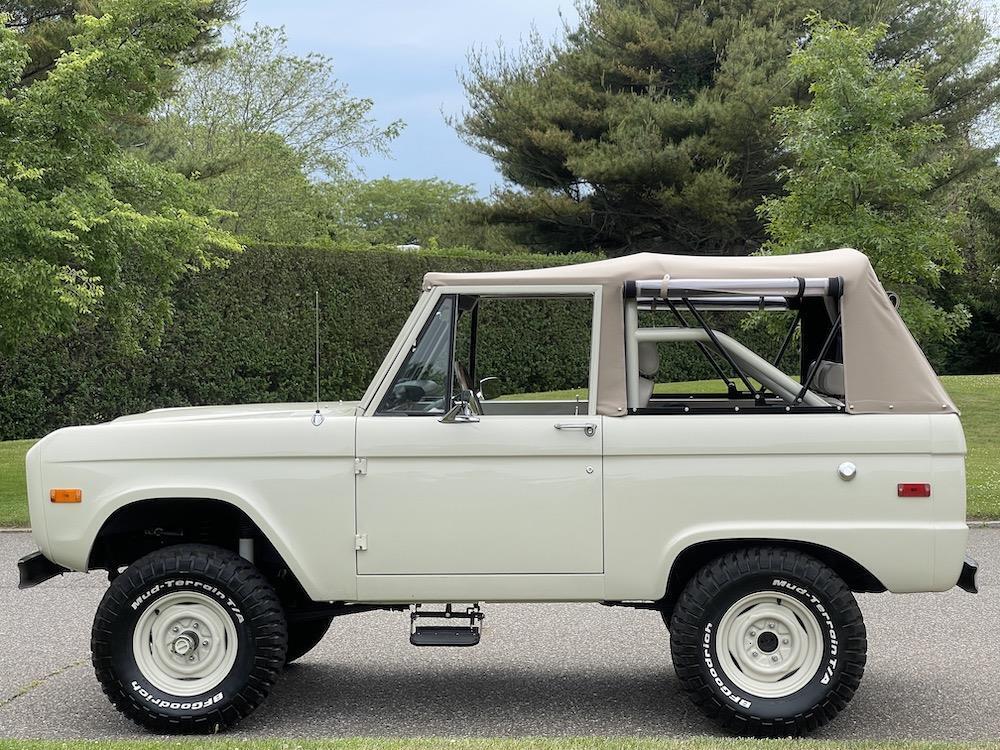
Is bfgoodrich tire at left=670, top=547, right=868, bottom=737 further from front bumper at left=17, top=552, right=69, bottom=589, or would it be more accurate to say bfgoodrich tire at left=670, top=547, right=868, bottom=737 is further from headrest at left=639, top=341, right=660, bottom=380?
front bumper at left=17, top=552, right=69, bottom=589

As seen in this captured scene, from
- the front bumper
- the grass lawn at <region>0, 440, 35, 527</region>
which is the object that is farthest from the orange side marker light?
the grass lawn at <region>0, 440, 35, 527</region>

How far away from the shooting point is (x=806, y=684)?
16.7ft

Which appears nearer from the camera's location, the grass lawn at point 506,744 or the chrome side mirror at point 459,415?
the grass lawn at point 506,744

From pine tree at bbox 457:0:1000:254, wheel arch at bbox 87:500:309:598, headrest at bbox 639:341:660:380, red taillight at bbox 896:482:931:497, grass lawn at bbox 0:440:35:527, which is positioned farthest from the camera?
pine tree at bbox 457:0:1000:254

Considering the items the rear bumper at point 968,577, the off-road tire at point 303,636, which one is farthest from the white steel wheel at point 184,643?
the rear bumper at point 968,577

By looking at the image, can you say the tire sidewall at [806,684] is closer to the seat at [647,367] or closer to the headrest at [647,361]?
the seat at [647,367]

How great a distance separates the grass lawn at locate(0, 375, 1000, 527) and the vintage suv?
2.43 metres

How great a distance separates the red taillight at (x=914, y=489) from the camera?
5047 millimetres

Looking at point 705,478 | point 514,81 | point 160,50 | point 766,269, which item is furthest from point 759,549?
point 514,81

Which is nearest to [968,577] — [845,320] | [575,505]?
[845,320]

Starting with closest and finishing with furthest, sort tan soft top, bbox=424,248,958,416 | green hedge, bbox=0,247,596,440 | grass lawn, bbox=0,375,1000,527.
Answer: tan soft top, bbox=424,248,958,416 < grass lawn, bbox=0,375,1000,527 < green hedge, bbox=0,247,596,440

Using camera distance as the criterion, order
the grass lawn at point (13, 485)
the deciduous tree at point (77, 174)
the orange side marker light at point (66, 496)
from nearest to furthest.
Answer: the orange side marker light at point (66, 496), the deciduous tree at point (77, 174), the grass lawn at point (13, 485)

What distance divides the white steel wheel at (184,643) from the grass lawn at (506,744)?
40cm

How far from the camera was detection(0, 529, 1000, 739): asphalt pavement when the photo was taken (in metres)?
5.30
